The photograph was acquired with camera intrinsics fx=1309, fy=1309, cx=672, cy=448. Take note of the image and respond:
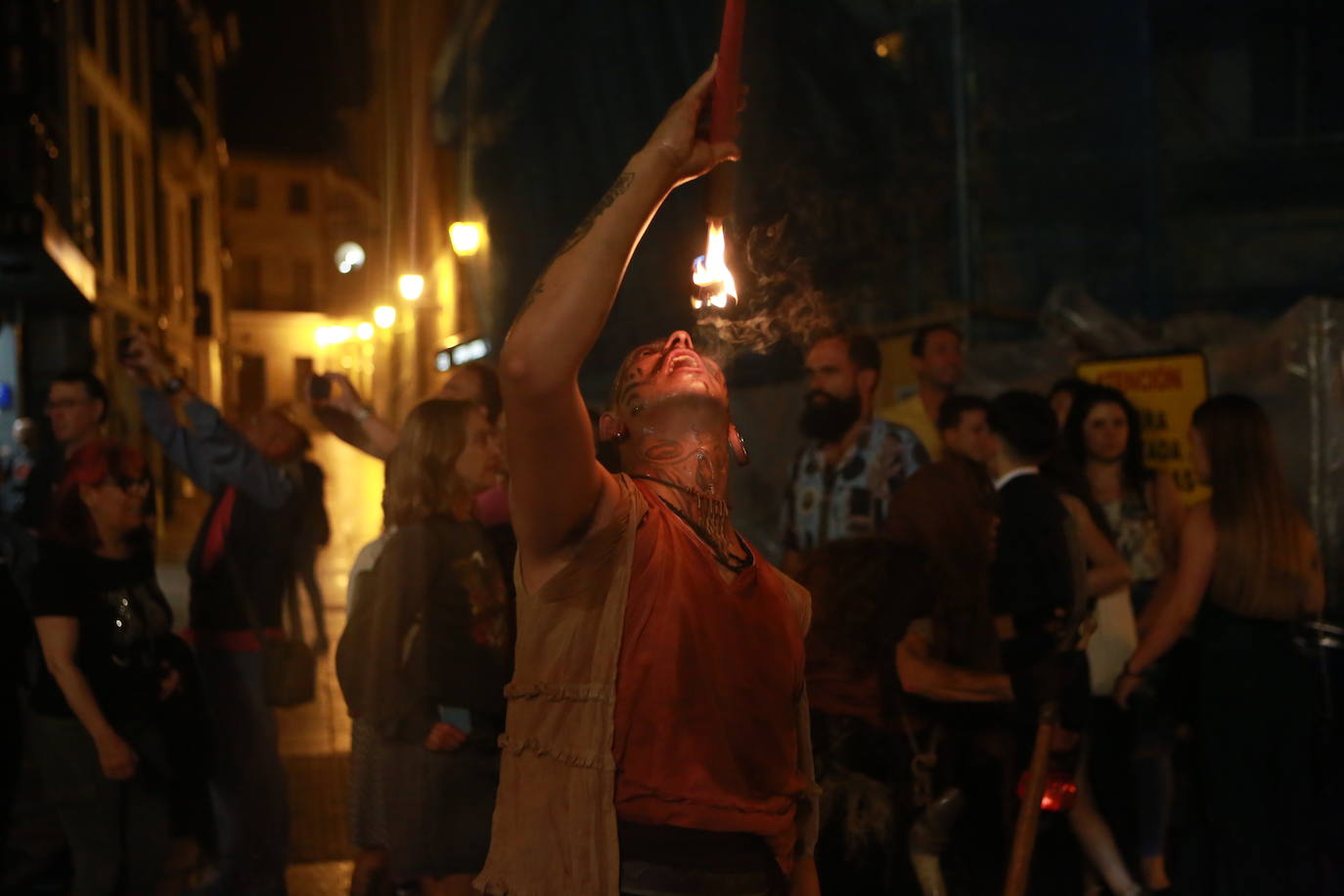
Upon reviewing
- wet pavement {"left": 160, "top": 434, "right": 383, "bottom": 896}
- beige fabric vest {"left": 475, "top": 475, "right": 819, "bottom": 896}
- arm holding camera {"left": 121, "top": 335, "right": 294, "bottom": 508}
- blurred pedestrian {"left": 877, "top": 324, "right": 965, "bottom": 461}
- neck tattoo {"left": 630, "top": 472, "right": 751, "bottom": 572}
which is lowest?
wet pavement {"left": 160, "top": 434, "right": 383, "bottom": 896}

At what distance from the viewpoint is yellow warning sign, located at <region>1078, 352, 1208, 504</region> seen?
6691 millimetres

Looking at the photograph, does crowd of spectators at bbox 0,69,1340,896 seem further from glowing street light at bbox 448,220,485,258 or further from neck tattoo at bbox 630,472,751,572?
glowing street light at bbox 448,220,485,258

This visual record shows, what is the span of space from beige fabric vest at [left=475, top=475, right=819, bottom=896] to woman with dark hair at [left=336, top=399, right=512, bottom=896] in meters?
1.52

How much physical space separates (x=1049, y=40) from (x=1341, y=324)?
4580mm

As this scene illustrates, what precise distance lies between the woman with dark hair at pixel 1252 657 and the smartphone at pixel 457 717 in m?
2.65

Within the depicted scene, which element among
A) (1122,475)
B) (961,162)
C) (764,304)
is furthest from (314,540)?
(764,304)

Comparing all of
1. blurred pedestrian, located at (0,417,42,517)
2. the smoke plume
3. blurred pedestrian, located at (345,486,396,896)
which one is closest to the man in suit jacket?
the smoke plume

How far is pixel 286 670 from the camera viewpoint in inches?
189

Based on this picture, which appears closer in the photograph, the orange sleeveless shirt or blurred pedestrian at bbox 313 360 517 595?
the orange sleeveless shirt

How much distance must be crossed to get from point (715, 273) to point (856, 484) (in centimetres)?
305

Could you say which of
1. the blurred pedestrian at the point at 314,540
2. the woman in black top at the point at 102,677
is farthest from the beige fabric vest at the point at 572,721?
the blurred pedestrian at the point at 314,540

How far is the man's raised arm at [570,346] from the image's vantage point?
1953mm

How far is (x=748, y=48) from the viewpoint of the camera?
911cm

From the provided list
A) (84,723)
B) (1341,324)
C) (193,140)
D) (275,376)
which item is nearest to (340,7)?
(193,140)
